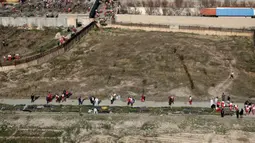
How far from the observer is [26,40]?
5053 centimetres

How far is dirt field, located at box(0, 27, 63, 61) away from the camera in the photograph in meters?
46.7

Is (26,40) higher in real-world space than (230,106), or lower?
higher

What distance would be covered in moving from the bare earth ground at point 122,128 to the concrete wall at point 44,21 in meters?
25.4

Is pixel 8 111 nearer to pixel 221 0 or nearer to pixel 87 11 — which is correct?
pixel 87 11

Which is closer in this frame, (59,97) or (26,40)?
(59,97)

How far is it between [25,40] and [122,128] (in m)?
27.2

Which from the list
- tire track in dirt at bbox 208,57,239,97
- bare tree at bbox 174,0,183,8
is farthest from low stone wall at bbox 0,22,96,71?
bare tree at bbox 174,0,183,8

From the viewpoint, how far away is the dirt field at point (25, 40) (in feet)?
153

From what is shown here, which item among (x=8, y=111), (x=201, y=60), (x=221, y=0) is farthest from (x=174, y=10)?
(x=8, y=111)

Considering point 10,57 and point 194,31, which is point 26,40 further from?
point 194,31

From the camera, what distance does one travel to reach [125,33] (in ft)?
174

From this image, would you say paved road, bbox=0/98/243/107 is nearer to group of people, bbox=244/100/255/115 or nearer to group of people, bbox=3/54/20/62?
group of people, bbox=244/100/255/115

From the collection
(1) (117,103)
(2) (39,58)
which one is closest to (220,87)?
(1) (117,103)

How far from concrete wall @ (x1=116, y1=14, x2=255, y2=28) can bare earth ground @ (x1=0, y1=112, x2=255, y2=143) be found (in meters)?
26.0
